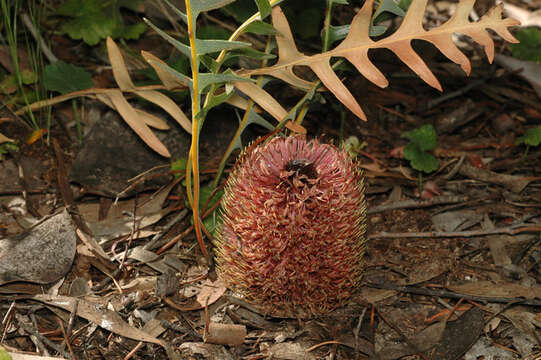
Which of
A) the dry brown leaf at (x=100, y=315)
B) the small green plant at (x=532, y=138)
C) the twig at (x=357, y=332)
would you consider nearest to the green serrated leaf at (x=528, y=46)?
the small green plant at (x=532, y=138)

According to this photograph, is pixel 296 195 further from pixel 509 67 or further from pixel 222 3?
pixel 509 67

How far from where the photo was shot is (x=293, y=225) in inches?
67.0

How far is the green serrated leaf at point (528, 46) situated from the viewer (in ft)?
8.99

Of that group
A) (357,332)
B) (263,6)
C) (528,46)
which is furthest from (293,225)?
(528,46)

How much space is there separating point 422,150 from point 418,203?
23 centimetres

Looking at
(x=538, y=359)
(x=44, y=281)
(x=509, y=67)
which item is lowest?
(x=538, y=359)

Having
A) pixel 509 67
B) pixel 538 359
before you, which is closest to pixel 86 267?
pixel 538 359

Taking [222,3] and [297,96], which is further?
[297,96]

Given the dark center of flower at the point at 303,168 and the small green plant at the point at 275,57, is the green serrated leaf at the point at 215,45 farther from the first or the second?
the dark center of flower at the point at 303,168

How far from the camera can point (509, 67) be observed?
114 inches

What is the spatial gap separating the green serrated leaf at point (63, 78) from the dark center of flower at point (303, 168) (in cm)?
121

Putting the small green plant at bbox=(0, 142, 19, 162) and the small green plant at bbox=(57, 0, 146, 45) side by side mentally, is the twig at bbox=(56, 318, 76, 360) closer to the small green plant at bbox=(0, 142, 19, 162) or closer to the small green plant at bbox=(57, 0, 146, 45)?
the small green plant at bbox=(0, 142, 19, 162)

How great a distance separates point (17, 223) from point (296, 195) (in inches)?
45.9

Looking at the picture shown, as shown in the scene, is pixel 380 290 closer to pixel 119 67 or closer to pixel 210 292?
pixel 210 292
